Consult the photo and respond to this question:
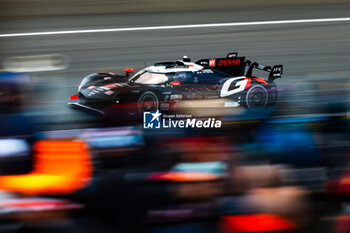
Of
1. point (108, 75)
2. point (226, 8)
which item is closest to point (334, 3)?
point (226, 8)

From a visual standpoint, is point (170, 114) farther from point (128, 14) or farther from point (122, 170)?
point (128, 14)

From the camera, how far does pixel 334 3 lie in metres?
6.92

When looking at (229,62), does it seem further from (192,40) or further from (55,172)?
(192,40)

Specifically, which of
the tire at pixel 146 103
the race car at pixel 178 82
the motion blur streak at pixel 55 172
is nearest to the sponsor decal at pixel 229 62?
the race car at pixel 178 82

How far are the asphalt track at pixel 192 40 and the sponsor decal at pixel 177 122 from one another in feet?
9.04

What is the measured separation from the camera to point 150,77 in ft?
10.8

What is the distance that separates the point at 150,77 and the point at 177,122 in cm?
142

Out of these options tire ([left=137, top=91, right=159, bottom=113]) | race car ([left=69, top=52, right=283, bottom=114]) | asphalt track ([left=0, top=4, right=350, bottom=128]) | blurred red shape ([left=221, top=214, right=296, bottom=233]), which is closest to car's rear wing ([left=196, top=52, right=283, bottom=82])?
race car ([left=69, top=52, right=283, bottom=114])

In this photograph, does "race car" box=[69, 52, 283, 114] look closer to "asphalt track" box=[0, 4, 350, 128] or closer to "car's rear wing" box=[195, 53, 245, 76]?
"car's rear wing" box=[195, 53, 245, 76]

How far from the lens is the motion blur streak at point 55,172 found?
167cm

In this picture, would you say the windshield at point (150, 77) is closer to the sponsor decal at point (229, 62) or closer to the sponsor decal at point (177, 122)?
the sponsor decal at point (229, 62)

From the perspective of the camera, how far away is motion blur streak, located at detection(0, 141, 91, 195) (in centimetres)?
167

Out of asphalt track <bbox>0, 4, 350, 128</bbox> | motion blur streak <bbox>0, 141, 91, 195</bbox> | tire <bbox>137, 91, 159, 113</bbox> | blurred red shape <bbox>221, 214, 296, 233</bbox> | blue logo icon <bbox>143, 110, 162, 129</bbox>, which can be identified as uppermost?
asphalt track <bbox>0, 4, 350, 128</bbox>

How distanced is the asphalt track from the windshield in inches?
61.7
